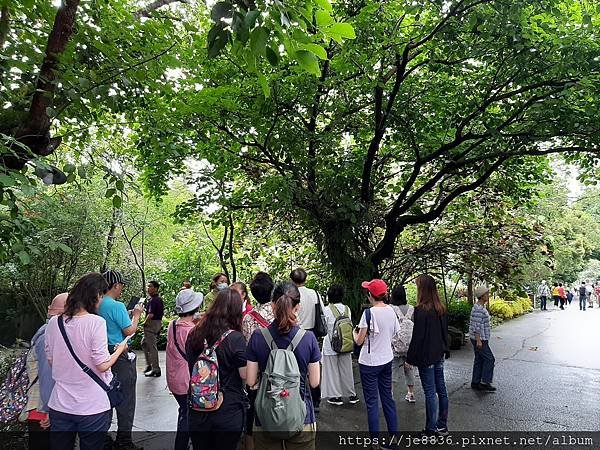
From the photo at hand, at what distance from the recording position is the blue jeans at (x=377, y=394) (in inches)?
174

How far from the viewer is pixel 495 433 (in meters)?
5.06

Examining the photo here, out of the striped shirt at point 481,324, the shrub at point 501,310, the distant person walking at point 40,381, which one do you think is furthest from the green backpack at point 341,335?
the shrub at point 501,310

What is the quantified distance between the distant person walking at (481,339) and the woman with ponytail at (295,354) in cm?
416

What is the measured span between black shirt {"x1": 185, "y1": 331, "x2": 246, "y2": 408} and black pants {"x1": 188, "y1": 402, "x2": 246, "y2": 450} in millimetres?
74

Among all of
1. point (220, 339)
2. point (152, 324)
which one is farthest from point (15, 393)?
point (152, 324)

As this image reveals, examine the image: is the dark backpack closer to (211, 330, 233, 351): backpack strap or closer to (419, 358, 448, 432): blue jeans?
(211, 330, 233, 351): backpack strap

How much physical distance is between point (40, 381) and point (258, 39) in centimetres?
337

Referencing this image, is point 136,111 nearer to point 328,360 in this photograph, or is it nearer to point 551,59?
point 328,360

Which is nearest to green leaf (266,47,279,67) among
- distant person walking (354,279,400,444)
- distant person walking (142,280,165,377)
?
distant person walking (354,279,400,444)

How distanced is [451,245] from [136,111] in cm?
699

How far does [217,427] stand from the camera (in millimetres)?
3018

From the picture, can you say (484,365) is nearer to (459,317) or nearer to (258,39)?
(459,317)

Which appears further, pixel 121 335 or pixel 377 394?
A: pixel 377 394

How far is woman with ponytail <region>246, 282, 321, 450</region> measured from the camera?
304cm
